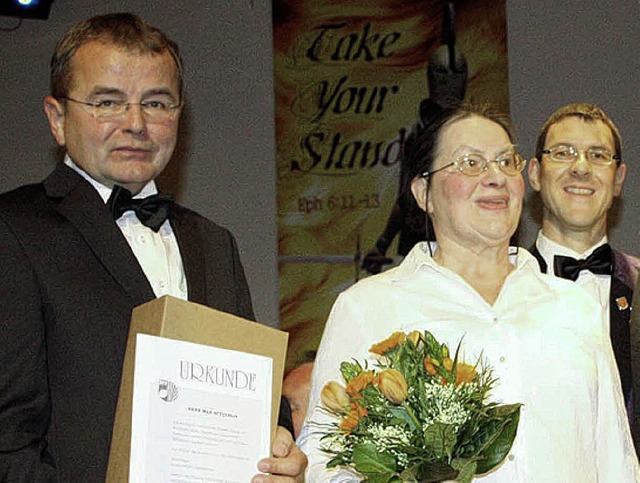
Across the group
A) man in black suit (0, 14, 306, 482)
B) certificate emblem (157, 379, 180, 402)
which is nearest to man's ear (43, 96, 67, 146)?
man in black suit (0, 14, 306, 482)

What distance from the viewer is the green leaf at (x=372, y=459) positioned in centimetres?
254

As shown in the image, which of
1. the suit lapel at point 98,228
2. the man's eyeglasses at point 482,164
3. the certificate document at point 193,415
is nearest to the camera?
the certificate document at point 193,415

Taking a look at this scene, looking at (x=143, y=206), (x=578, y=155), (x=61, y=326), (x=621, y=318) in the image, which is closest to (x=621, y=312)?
(x=621, y=318)

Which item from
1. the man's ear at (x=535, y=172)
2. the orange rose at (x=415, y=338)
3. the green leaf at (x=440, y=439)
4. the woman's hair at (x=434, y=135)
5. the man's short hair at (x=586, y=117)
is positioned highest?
the man's short hair at (x=586, y=117)

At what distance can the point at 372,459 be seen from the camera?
254 centimetres

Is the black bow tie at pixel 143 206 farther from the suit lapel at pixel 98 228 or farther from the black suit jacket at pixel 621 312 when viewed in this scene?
the black suit jacket at pixel 621 312

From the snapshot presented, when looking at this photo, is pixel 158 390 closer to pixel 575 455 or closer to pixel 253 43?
pixel 575 455

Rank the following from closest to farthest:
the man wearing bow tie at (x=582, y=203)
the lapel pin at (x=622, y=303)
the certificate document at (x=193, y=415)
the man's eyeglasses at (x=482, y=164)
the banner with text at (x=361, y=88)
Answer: the certificate document at (x=193, y=415) → the man's eyeglasses at (x=482, y=164) → the lapel pin at (x=622, y=303) → the man wearing bow tie at (x=582, y=203) → the banner with text at (x=361, y=88)

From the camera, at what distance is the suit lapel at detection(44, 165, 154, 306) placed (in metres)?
2.78

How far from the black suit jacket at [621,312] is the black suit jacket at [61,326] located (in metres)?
1.60

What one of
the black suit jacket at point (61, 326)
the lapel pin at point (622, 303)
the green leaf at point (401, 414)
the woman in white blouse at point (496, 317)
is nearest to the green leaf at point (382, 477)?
the green leaf at point (401, 414)

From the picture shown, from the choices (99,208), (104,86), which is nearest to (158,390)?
(99,208)

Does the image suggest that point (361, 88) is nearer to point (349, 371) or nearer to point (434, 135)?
point (434, 135)

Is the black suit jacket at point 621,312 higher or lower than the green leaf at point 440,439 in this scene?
higher
